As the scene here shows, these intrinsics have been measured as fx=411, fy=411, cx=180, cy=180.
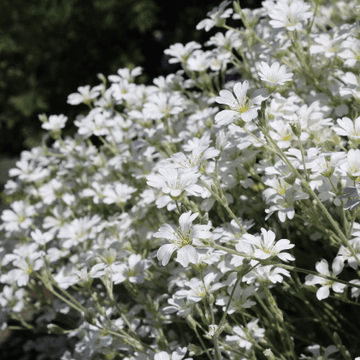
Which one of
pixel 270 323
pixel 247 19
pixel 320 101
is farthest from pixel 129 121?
pixel 270 323

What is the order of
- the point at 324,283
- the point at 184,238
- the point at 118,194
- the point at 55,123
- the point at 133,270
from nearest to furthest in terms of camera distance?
the point at 184,238 → the point at 324,283 → the point at 133,270 → the point at 118,194 → the point at 55,123

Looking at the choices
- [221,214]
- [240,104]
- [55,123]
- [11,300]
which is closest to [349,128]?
[240,104]

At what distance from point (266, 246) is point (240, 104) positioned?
29 centimetres

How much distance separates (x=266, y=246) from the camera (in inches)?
31.1

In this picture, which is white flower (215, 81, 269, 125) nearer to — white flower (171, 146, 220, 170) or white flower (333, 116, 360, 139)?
white flower (171, 146, 220, 170)

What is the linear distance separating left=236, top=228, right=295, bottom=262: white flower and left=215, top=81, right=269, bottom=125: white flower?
0.22 metres

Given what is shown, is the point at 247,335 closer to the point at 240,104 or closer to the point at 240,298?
the point at 240,298

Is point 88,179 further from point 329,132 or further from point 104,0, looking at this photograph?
point 104,0

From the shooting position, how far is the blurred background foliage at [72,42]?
355 centimetres

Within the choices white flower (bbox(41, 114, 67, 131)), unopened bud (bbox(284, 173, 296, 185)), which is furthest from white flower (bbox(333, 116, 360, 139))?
white flower (bbox(41, 114, 67, 131))

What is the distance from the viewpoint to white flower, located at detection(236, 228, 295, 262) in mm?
738

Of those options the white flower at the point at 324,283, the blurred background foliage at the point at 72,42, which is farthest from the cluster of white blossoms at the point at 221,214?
the blurred background foliage at the point at 72,42

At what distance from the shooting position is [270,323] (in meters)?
1.01

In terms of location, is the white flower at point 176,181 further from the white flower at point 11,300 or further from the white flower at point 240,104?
the white flower at point 11,300
